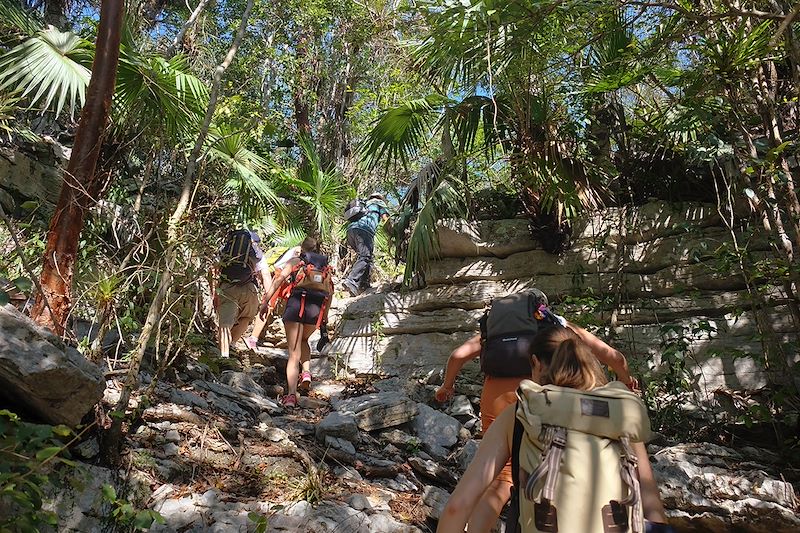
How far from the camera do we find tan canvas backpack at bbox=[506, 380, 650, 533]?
179cm

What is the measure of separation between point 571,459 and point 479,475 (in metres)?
0.35

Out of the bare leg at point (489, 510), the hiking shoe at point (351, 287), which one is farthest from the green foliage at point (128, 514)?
the hiking shoe at point (351, 287)

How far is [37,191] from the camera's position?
8312 millimetres

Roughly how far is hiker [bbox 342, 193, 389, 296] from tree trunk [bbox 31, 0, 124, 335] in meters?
5.45

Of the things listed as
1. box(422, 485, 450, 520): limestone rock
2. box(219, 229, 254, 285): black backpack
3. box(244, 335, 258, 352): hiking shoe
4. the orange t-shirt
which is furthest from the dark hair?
box(244, 335, 258, 352): hiking shoe

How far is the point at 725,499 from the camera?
4176mm

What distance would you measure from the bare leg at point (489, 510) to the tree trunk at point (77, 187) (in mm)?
2460

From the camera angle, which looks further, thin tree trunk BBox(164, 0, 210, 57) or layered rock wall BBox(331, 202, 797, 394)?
layered rock wall BBox(331, 202, 797, 394)

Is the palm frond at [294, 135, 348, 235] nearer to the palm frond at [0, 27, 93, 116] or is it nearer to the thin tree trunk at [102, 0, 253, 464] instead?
the palm frond at [0, 27, 93, 116]

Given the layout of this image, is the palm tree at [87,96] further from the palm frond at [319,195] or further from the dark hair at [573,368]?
the palm frond at [319,195]

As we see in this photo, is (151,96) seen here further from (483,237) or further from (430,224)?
(483,237)

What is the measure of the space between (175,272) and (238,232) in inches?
99.7

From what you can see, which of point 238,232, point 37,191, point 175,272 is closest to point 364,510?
point 175,272

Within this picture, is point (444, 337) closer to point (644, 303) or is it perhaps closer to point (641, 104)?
point (644, 303)
